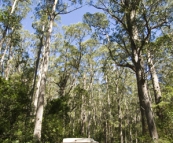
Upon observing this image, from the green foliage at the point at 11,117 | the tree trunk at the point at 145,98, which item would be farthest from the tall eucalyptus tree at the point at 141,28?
the green foliage at the point at 11,117

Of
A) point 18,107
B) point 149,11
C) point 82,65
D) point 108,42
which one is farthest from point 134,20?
point 82,65

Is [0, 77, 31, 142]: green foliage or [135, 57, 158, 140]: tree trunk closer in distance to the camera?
[135, 57, 158, 140]: tree trunk

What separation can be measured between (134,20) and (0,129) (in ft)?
24.3

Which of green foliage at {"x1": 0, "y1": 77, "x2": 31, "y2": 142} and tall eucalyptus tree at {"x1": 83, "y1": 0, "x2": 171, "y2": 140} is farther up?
tall eucalyptus tree at {"x1": 83, "y1": 0, "x2": 171, "y2": 140}

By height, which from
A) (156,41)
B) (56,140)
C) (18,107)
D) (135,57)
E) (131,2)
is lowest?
(56,140)

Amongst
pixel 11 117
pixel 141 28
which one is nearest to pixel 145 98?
pixel 141 28

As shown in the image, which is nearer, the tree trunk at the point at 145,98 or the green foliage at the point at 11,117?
the tree trunk at the point at 145,98

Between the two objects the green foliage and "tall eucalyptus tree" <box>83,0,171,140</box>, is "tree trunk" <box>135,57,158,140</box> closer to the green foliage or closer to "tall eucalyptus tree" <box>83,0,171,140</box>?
"tall eucalyptus tree" <box>83,0,171,140</box>

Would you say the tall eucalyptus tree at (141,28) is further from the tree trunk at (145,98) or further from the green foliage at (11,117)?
the green foliage at (11,117)

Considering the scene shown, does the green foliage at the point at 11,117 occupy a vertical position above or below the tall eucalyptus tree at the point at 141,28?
below

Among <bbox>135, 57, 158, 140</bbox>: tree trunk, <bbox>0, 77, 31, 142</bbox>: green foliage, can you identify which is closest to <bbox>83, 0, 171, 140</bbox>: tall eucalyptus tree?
<bbox>135, 57, 158, 140</bbox>: tree trunk

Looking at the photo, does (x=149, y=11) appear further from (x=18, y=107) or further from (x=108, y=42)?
(x=18, y=107)

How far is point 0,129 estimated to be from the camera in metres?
6.93

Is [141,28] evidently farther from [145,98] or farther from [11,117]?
[11,117]
